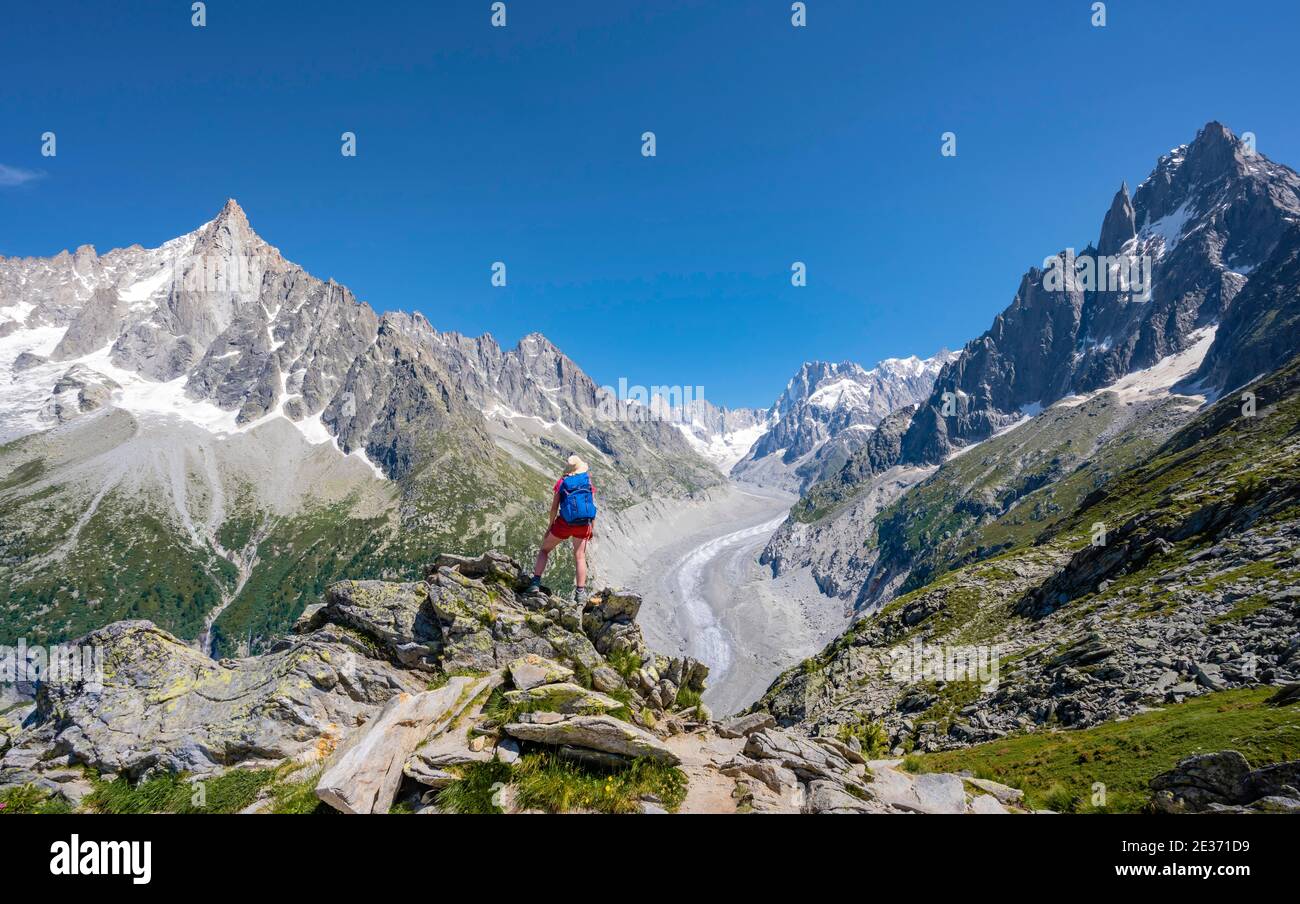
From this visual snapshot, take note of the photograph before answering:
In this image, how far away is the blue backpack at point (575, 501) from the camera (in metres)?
16.5

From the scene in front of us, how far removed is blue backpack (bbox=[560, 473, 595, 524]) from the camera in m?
16.5

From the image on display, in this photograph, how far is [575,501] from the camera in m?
16.6

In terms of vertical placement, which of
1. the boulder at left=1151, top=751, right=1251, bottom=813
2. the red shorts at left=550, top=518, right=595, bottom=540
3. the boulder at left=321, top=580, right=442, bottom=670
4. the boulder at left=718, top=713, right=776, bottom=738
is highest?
the red shorts at left=550, top=518, right=595, bottom=540

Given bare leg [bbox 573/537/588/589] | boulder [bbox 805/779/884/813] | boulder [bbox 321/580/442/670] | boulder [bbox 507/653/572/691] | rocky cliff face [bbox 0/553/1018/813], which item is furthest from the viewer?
boulder [bbox 321/580/442/670]

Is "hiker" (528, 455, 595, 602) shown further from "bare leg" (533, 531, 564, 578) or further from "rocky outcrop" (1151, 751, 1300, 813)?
"rocky outcrop" (1151, 751, 1300, 813)

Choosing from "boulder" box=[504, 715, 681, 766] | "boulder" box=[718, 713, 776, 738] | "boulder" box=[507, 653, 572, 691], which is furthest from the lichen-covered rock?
"boulder" box=[718, 713, 776, 738]

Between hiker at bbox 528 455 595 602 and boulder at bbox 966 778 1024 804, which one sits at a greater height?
hiker at bbox 528 455 595 602

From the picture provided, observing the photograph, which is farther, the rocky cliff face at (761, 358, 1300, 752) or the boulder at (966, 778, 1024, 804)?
the rocky cliff face at (761, 358, 1300, 752)

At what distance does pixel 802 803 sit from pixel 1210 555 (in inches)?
1917

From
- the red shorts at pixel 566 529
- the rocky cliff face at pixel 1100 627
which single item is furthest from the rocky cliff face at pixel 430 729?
the rocky cliff face at pixel 1100 627

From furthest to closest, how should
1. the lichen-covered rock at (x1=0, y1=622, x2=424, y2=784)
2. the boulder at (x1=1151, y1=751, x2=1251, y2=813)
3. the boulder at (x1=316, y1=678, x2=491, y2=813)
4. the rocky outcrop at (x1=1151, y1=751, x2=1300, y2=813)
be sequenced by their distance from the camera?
the lichen-covered rock at (x1=0, y1=622, x2=424, y2=784)
the boulder at (x1=1151, y1=751, x2=1251, y2=813)
the rocky outcrop at (x1=1151, y1=751, x2=1300, y2=813)
the boulder at (x1=316, y1=678, x2=491, y2=813)

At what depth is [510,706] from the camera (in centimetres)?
1330

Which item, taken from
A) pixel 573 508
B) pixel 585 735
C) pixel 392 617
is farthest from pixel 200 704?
pixel 585 735

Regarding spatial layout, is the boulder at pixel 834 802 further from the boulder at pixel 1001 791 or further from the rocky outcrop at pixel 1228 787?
the rocky outcrop at pixel 1228 787
